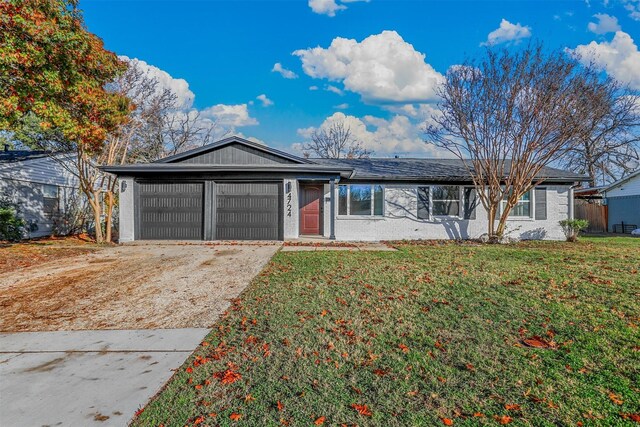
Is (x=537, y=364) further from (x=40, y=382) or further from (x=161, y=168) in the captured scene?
(x=161, y=168)

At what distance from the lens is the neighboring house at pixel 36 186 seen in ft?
43.3

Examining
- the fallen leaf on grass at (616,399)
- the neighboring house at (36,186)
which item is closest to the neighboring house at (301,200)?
the neighboring house at (36,186)

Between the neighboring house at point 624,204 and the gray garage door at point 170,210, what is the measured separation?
2110 cm

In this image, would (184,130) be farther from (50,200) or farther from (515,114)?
(515,114)

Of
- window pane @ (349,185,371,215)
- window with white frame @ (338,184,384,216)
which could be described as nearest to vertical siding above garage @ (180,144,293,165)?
window with white frame @ (338,184,384,216)

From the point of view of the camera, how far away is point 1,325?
13.2 ft

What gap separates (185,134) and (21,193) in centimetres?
1386

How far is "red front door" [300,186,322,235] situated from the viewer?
1391cm

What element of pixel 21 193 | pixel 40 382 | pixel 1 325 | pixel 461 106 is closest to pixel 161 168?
pixel 21 193

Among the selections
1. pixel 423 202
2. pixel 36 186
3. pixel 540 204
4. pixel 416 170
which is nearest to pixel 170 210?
pixel 36 186

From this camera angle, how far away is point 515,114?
36.1ft

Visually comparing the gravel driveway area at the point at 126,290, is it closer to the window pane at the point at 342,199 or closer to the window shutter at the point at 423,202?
the window pane at the point at 342,199

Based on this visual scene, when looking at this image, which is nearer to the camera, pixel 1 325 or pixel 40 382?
pixel 40 382

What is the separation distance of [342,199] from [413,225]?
2.89 m
